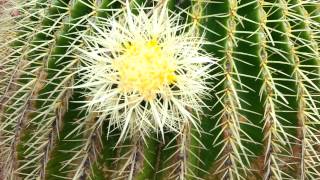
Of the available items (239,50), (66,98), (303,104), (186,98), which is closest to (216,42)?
(239,50)

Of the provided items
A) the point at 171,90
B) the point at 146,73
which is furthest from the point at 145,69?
the point at 171,90

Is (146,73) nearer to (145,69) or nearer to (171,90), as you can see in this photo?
(145,69)

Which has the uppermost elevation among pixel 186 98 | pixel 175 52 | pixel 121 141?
pixel 175 52

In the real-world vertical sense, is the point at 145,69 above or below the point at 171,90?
above

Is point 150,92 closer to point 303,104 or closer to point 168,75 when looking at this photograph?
→ point 168,75
